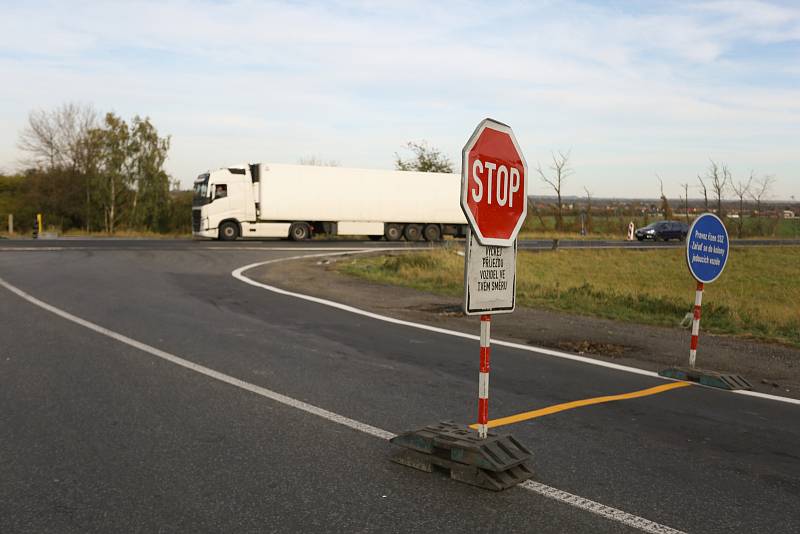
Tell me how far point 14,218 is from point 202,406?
4332 cm

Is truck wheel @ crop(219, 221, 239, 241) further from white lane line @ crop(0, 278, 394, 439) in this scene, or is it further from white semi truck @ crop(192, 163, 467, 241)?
white lane line @ crop(0, 278, 394, 439)

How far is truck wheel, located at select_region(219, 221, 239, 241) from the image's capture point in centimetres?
3528

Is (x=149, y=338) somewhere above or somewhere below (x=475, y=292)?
below

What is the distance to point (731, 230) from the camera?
59531 mm

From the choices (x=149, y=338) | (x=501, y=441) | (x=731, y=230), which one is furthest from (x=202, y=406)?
(x=731, y=230)

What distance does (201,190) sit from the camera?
3566 cm

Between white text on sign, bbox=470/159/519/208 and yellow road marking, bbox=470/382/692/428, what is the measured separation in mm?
1608

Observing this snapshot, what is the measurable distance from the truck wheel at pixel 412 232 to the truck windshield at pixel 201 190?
10.8m

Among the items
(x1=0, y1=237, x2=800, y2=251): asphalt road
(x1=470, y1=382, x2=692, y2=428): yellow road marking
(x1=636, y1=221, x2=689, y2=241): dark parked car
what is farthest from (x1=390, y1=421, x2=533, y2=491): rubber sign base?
(x1=636, y1=221, x2=689, y2=241): dark parked car

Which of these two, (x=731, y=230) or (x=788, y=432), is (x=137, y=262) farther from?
(x=731, y=230)

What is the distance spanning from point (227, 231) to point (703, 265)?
29757 millimetres

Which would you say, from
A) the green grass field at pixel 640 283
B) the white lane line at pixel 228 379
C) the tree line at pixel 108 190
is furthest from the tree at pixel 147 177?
the white lane line at pixel 228 379

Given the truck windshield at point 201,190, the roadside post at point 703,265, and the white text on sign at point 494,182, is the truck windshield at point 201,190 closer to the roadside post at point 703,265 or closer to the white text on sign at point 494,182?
the roadside post at point 703,265

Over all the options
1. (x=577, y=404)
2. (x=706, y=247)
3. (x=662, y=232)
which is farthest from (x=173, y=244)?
(x=662, y=232)
